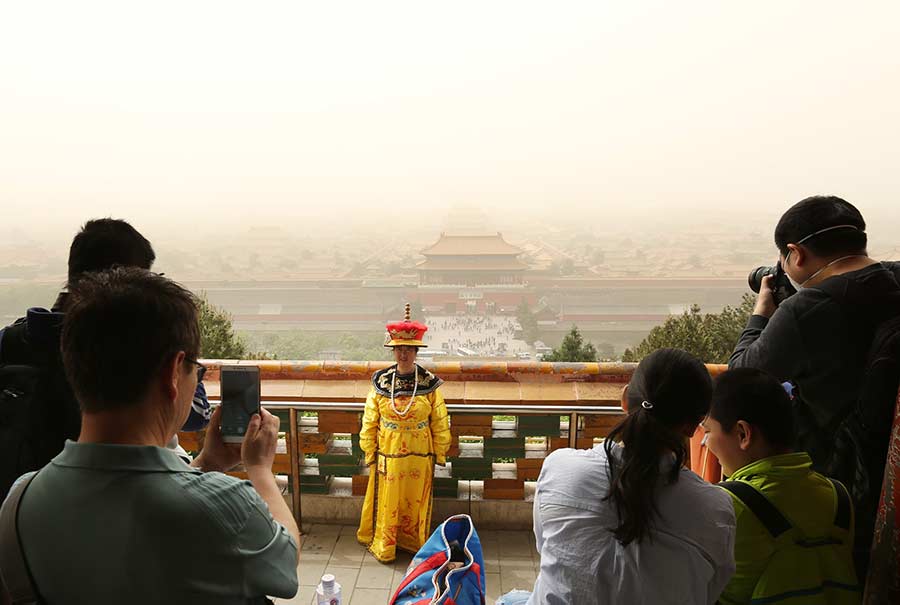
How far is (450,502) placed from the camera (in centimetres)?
292

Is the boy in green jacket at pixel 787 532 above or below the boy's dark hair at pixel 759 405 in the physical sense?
below

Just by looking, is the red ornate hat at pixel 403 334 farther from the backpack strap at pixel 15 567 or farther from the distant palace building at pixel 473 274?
the distant palace building at pixel 473 274

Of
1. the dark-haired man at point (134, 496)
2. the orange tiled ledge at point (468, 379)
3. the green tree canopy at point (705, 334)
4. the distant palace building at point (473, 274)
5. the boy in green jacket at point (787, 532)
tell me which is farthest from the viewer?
the distant palace building at point (473, 274)

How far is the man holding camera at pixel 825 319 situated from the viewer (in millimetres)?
1329

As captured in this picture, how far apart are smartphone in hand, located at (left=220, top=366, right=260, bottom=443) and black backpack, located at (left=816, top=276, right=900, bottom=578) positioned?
130 cm

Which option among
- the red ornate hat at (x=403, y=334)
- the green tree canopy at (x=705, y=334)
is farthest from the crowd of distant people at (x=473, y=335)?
the red ornate hat at (x=403, y=334)

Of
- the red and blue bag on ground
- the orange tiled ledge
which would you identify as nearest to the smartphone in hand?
the red and blue bag on ground

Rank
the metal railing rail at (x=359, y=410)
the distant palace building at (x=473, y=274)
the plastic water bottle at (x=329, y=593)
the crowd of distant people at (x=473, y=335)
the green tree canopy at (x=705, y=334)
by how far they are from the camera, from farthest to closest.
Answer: the distant palace building at (x=473, y=274) < the crowd of distant people at (x=473, y=335) < the green tree canopy at (x=705, y=334) < the metal railing rail at (x=359, y=410) < the plastic water bottle at (x=329, y=593)

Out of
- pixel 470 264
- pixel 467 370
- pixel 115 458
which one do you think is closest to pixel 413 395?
pixel 467 370

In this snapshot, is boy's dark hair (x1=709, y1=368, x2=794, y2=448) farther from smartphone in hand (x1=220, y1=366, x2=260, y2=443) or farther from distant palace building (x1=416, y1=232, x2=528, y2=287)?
distant palace building (x1=416, y1=232, x2=528, y2=287)

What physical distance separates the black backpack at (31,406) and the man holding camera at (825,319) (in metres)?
1.56

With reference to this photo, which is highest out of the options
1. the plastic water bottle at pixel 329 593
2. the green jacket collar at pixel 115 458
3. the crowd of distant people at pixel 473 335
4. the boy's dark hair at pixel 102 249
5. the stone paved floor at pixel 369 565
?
the boy's dark hair at pixel 102 249

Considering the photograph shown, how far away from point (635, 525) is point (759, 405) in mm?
445

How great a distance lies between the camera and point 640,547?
990 mm
